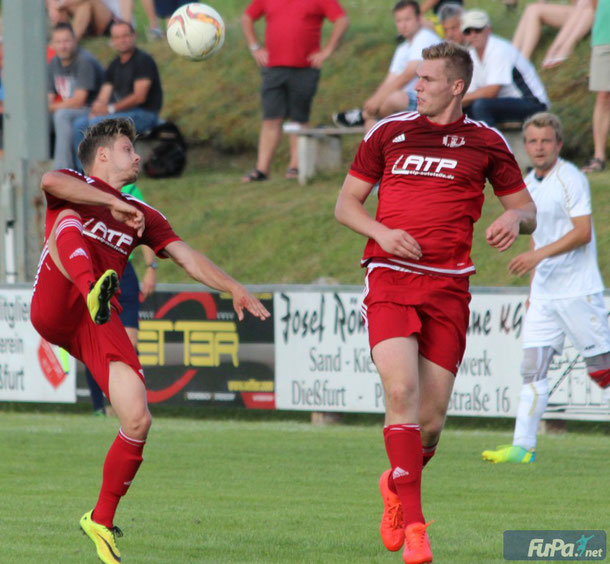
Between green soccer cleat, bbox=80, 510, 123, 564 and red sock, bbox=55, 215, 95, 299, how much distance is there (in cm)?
109

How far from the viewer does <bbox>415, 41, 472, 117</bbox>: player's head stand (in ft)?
21.1

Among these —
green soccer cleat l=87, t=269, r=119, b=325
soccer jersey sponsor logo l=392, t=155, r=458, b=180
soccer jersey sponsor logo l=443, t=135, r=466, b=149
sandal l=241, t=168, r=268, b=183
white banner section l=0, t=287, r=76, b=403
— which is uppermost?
soccer jersey sponsor logo l=443, t=135, r=466, b=149

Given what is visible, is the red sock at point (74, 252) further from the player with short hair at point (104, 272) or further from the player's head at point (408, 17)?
the player's head at point (408, 17)

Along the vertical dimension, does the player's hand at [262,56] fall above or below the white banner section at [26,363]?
above

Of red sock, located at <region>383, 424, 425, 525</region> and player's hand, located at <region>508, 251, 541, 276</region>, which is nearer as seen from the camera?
red sock, located at <region>383, 424, 425, 525</region>

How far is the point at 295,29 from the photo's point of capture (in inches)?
588

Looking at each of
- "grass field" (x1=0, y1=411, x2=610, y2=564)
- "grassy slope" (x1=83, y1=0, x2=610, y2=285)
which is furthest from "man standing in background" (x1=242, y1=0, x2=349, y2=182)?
"grass field" (x1=0, y1=411, x2=610, y2=564)

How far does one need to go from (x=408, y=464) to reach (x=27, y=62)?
9551mm

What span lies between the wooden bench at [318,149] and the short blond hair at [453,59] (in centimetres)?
926

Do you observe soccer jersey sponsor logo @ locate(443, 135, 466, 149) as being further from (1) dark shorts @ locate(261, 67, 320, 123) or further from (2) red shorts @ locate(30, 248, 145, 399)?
(1) dark shorts @ locate(261, 67, 320, 123)

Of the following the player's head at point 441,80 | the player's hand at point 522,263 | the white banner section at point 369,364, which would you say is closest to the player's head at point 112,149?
the player's head at point 441,80

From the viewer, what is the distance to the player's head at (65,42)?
51.3ft

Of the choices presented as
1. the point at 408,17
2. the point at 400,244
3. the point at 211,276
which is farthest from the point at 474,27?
the point at 211,276

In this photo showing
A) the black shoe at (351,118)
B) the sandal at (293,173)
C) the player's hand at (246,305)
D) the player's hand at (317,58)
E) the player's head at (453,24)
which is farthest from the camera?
the sandal at (293,173)
